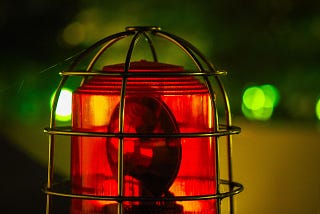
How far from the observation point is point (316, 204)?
53.9 inches

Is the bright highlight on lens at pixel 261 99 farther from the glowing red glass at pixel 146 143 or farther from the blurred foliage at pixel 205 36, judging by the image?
the glowing red glass at pixel 146 143

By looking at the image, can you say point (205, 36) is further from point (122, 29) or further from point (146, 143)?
point (146, 143)

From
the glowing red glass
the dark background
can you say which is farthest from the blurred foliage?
the glowing red glass

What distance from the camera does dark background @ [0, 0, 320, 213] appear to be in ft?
4.58

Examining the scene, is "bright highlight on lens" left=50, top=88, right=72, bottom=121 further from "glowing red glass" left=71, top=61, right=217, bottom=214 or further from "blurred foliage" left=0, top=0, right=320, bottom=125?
"glowing red glass" left=71, top=61, right=217, bottom=214

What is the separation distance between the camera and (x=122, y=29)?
60.2 inches

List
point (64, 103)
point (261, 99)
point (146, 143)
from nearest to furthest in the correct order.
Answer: point (146, 143) < point (64, 103) < point (261, 99)

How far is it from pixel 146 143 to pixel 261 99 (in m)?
0.59

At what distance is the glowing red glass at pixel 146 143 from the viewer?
42.0 inches

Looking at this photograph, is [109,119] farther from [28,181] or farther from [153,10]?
[153,10]

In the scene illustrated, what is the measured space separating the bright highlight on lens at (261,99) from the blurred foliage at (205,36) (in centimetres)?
1

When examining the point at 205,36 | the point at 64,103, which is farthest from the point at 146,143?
the point at 205,36

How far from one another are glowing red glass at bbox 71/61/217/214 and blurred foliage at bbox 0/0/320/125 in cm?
39

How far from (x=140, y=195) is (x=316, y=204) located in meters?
0.42
